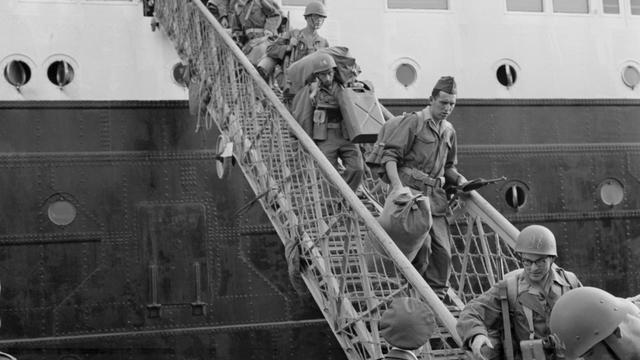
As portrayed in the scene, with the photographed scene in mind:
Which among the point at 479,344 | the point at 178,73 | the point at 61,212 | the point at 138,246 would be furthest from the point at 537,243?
the point at 178,73

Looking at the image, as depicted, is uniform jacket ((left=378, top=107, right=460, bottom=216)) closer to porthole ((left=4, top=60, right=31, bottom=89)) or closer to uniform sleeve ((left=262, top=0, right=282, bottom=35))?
uniform sleeve ((left=262, top=0, right=282, bottom=35))

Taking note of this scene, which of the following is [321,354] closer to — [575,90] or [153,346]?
[153,346]

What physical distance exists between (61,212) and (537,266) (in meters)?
6.64

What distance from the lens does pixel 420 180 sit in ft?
22.9

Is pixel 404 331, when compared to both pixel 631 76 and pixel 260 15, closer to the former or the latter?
pixel 260 15

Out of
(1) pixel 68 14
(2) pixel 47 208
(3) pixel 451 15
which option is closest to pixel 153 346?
(2) pixel 47 208

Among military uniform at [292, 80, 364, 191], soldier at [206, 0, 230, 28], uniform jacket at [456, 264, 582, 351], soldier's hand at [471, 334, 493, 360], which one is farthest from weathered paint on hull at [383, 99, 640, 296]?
soldier's hand at [471, 334, 493, 360]

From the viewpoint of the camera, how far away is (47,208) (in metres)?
10.6

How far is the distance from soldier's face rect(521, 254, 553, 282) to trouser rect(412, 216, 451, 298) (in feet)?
6.04

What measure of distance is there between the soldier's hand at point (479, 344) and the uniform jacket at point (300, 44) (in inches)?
168

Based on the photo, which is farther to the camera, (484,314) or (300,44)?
(300,44)

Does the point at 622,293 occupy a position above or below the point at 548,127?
below

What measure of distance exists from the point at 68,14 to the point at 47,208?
2.13 metres

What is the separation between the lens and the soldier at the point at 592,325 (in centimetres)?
341
